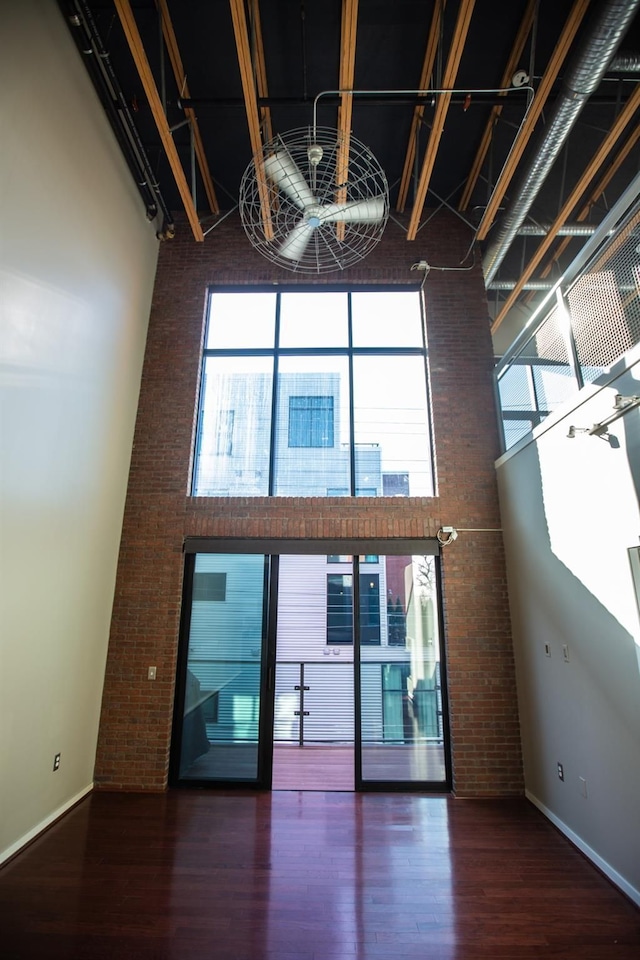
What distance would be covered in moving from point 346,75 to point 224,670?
456 cm

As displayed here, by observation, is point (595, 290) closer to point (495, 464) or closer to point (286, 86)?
point (495, 464)

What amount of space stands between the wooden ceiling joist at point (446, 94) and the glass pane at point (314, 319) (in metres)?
1.02

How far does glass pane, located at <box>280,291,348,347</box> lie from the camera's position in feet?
15.8

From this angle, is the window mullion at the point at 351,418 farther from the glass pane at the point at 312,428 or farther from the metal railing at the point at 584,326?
the metal railing at the point at 584,326

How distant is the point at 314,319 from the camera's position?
4.88 meters

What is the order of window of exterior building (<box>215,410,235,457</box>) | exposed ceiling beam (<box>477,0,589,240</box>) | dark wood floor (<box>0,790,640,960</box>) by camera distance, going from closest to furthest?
dark wood floor (<box>0,790,640,960</box>), exposed ceiling beam (<box>477,0,589,240</box>), window of exterior building (<box>215,410,235,457</box>)

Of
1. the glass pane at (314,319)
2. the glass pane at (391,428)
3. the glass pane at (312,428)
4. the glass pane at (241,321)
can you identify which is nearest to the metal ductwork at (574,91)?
the glass pane at (391,428)

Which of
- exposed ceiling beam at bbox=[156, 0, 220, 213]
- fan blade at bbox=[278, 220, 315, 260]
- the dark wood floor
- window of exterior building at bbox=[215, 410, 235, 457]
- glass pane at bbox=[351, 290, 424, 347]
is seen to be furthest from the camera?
glass pane at bbox=[351, 290, 424, 347]

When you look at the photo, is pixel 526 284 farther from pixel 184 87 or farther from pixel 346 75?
pixel 184 87

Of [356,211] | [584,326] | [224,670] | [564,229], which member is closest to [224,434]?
[224,670]

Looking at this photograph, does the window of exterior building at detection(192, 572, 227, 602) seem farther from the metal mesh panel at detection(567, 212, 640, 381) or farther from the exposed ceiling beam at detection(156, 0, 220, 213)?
the exposed ceiling beam at detection(156, 0, 220, 213)

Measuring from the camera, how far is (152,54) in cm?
366

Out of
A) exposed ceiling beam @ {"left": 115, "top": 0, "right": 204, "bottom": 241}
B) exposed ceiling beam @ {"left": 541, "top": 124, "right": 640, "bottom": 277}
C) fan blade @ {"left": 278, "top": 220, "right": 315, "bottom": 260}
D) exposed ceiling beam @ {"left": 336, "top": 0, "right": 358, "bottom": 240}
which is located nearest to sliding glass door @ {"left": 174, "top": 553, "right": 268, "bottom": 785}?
fan blade @ {"left": 278, "top": 220, "right": 315, "bottom": 260}

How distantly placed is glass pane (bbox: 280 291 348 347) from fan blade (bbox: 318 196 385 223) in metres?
1.59
